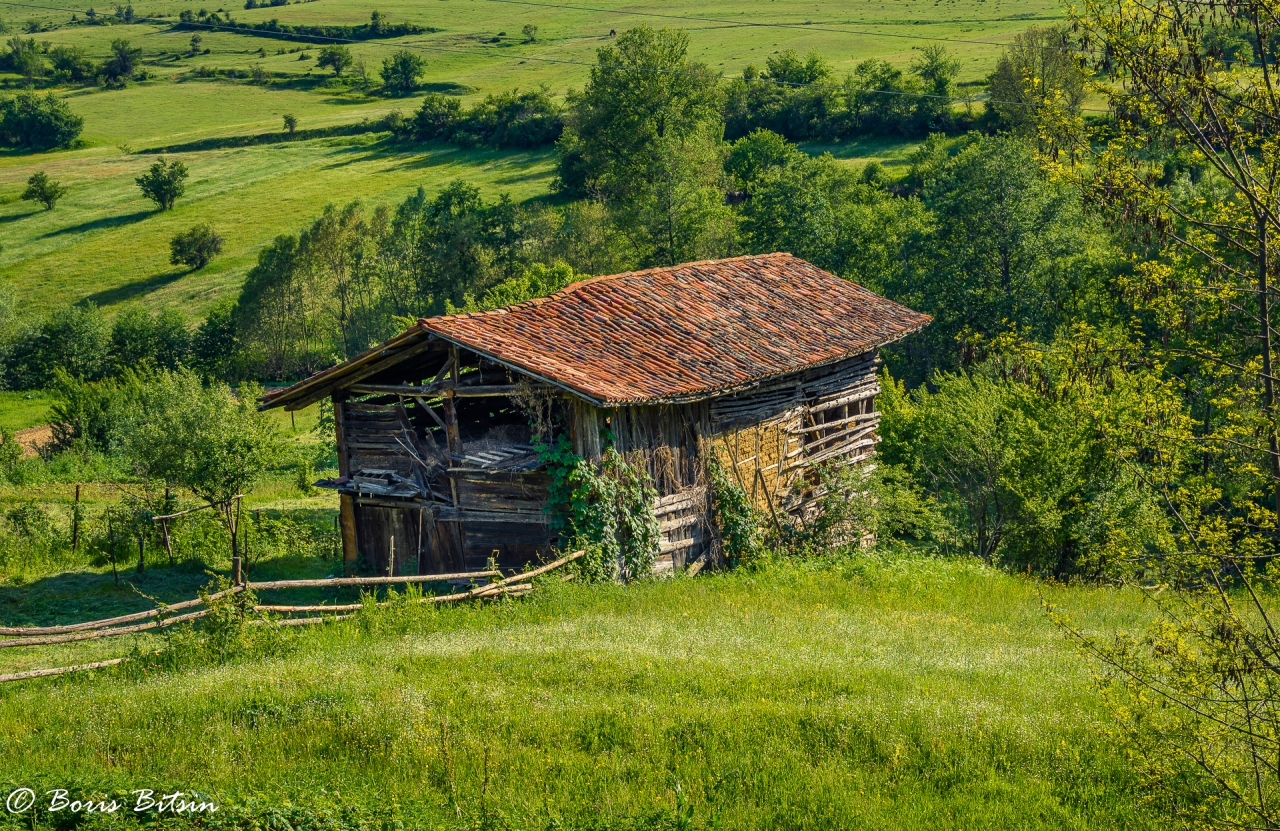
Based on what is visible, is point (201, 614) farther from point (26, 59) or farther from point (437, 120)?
point (26, 59)

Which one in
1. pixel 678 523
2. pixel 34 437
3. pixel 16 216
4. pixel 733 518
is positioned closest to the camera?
pixel 678 523

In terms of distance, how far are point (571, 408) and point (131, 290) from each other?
2053 inches

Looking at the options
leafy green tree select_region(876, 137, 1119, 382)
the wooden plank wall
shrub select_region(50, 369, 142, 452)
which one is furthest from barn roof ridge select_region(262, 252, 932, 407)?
shrub select_region(50, 369, 142, 452)

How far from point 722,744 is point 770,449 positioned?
10.2 meters

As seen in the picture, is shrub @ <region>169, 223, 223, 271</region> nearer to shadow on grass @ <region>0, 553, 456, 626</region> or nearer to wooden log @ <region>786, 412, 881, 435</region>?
shadow on grass @ <region>0, 553, 456, 626</region>

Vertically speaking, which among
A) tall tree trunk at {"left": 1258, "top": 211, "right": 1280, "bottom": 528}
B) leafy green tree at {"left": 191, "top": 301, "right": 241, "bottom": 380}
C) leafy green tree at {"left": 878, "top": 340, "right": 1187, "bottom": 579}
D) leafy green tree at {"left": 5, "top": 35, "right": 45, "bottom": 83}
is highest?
leafy green tree at {"left": 5, "top": 35, "right": 45, "bottom": 83}

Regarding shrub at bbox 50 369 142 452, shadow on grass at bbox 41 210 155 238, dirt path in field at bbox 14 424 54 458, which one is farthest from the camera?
shadow on grass at bbox 41 210 155 238

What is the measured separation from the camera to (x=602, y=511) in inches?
623

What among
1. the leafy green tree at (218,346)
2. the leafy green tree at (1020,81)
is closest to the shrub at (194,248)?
the leafy green tree at (218,346)

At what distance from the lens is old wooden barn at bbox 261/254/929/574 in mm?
16094

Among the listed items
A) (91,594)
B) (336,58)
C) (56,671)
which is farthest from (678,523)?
(336,58)

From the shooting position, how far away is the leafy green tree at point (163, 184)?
231 feet

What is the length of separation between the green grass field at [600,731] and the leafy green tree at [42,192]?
70058 mm

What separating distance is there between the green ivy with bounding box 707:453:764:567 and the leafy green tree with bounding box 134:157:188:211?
2510 inches
